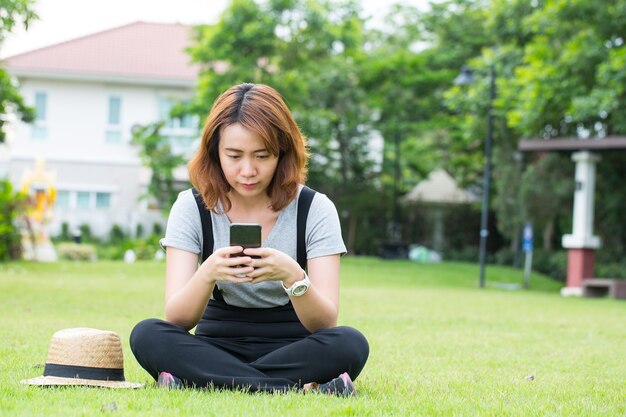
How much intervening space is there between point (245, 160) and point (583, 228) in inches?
631

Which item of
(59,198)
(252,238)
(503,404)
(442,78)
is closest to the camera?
(252,238)

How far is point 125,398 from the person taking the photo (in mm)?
4105

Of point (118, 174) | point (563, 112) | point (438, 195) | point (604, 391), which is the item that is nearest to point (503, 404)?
point (604, 391)

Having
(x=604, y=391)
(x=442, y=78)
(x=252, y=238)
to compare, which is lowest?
(x=604, y=391)

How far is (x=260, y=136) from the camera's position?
168 inches

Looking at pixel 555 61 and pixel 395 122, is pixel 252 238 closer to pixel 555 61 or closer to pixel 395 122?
pixel 555 61

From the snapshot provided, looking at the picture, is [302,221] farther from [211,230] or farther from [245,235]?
[245,235]

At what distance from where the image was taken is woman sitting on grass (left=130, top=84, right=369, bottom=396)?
170 inches

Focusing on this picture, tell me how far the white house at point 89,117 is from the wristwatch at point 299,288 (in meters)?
28.1

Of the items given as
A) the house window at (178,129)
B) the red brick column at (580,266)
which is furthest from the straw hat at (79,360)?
the house window at (178,129)

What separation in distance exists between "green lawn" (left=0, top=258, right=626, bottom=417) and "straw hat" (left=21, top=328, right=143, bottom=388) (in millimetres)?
103

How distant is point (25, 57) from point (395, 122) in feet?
39.9

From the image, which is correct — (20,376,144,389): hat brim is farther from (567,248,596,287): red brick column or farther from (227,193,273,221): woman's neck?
(567,248,596,287): red brick column

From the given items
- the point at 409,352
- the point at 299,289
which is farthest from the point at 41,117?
the point at 299,289
